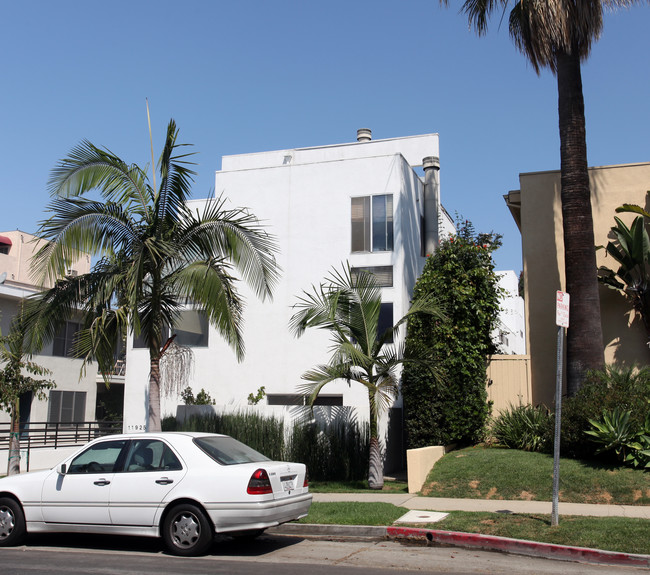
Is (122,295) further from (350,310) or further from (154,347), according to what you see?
(350,310)

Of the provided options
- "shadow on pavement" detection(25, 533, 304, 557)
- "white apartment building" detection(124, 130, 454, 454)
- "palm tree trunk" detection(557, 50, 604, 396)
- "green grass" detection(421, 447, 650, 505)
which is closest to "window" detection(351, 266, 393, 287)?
"white apartment building" detection(124, 130, 454, 454)

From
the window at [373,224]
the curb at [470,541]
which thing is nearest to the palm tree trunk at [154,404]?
the curb at [470,541]

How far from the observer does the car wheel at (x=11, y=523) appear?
927 centimetres

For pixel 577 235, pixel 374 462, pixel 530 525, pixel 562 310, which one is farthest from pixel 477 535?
pixel 577 235

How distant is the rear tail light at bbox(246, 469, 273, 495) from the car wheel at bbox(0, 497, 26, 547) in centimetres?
337

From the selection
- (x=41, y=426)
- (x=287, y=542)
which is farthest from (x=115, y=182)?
(x=41, y=426)

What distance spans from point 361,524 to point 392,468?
28.8 ft

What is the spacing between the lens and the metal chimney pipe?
25.0 metres

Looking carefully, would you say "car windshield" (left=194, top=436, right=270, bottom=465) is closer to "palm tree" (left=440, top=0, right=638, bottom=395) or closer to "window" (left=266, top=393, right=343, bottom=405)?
"palm tree" (left=440, top=0, right=638, bottom=395)

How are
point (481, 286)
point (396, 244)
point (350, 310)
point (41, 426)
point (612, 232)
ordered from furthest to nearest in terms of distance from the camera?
point (41, 426)
point (396, 244)
point (612, 232)
point (481, 286)
point (350, 310)

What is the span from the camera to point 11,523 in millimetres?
9344

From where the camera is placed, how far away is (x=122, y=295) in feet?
46.5

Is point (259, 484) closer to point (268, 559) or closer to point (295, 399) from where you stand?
point (268, 559)

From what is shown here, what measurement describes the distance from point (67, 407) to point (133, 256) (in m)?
21.2
